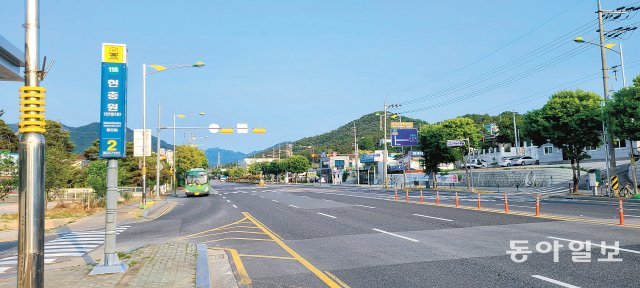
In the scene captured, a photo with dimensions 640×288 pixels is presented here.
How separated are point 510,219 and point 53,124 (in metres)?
80.6

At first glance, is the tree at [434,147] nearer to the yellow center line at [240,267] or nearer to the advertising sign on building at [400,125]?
the advertising sign on building at [400,125]

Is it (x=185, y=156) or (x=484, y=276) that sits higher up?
(x=185, y=156)

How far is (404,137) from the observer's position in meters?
63.7

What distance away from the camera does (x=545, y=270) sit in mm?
8859

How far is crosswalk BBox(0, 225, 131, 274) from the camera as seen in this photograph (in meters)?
11.9

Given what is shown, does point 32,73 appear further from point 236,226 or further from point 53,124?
point 53,124

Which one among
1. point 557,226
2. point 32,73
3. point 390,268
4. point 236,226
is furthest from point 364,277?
point 236,226

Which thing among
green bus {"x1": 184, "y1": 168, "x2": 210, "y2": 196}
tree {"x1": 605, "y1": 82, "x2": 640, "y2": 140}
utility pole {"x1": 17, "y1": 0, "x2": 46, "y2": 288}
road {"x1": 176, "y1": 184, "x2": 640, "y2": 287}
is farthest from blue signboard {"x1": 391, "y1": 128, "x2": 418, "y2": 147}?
utility pole {"x1": 17, "y1": 0, "x2": 46, "y2": 288}

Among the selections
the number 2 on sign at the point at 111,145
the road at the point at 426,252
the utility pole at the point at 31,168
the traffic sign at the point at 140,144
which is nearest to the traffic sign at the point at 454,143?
the traffic sign at the point at 140,144

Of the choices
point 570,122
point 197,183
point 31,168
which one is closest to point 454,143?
point 570,122

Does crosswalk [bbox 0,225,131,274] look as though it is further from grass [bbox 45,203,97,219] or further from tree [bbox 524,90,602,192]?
tree [bbox 524,90,602,192]

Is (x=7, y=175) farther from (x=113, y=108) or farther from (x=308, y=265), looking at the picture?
(x=308, y=265)

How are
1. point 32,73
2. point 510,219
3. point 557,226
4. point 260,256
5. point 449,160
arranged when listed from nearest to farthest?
point 32,73, point 260,256, point 557,226, point 510,219, point 449,160

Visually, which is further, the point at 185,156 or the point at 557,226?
the point at 185,156
